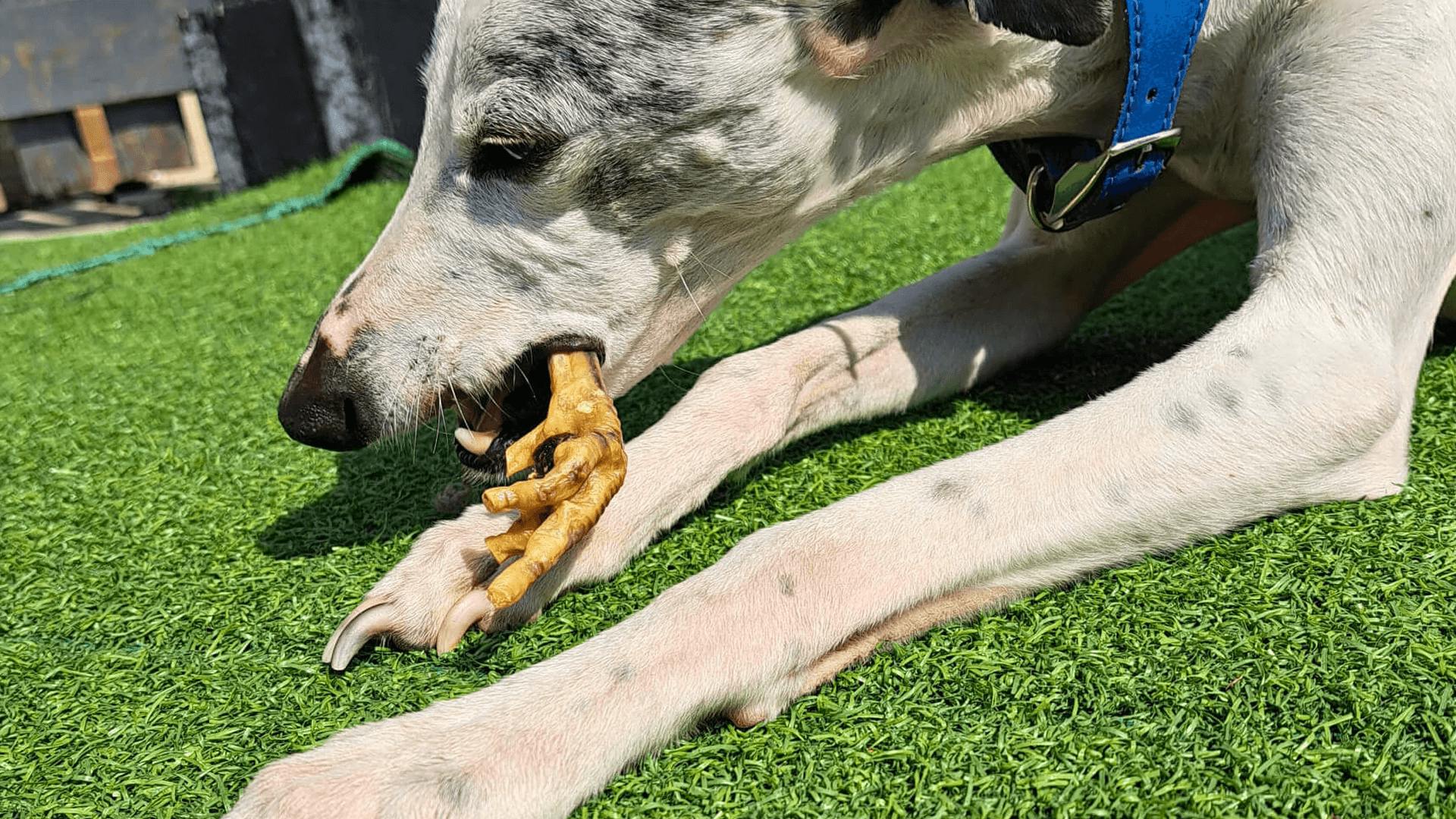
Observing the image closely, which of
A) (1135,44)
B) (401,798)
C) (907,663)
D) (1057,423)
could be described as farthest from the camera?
(1135,44)

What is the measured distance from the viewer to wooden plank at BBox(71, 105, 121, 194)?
7.94 m

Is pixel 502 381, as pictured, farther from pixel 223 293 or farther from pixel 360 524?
pixel 223 293

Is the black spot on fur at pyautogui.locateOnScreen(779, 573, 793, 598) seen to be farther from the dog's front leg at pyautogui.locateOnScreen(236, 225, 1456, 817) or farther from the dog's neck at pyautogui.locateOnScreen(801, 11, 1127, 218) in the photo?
the dog's neck at pyautogui.locateOnScreen(801, 11, 1127, 218)

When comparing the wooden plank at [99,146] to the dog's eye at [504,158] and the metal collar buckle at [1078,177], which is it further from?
the metal collar buckle at [1078,177]

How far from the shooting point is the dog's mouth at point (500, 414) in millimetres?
1884

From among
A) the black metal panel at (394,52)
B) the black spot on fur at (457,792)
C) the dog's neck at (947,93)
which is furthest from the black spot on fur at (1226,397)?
the black metal panel at (394,52)

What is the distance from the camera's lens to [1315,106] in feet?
5.90

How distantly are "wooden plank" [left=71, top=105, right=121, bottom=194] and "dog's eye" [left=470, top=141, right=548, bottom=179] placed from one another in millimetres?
7453

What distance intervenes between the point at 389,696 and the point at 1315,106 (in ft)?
5.54

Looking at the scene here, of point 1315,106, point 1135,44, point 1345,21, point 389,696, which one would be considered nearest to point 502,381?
point 389,696

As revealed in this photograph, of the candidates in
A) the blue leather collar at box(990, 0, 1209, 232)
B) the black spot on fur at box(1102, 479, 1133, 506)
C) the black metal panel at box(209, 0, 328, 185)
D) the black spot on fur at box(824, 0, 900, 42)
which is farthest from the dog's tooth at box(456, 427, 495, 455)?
the black metal panel at box(209, 0, 328, 185)

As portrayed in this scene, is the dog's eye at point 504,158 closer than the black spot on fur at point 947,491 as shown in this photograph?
No

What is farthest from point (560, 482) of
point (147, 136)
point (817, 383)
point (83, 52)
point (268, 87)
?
point (147, 136)

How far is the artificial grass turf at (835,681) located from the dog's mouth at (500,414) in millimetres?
232
